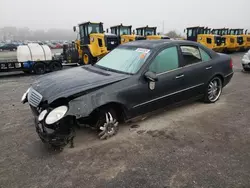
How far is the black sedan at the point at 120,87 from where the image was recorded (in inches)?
120

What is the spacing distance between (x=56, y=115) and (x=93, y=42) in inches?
414

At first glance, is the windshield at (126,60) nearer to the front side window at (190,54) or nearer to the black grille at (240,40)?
the front side window at (190,54)

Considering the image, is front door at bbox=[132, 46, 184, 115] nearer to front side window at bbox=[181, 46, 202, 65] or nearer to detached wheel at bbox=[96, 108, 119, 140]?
front side window at bbox=[181, 46, 202, 65]

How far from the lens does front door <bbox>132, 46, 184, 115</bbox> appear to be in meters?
3.74

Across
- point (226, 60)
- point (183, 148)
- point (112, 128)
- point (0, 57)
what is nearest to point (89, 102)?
point (112, 128)

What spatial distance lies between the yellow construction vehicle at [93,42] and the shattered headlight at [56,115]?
10.00 metres

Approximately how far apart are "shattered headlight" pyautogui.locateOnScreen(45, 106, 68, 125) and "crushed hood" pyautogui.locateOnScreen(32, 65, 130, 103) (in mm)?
181

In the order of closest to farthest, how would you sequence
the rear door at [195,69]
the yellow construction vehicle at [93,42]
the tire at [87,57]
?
the rear door at [195,69] → the yellow construction vehicle at [93,42] → the tire at [87,57]

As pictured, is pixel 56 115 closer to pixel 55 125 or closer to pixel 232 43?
pixel 55 125

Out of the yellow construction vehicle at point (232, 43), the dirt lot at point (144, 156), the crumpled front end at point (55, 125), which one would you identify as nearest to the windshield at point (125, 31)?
the yellow construction vehicle at point (232, 43)

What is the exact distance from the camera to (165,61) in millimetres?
4039

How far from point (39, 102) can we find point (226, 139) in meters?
3.15

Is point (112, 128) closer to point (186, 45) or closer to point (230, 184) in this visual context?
point (230, 184)

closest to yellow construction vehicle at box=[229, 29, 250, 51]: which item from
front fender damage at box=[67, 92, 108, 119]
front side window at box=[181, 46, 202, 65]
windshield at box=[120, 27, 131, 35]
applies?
windshield at box=[120, 27, 131, 35]
